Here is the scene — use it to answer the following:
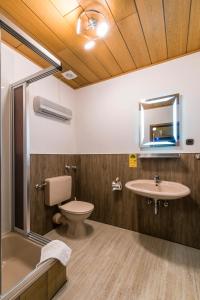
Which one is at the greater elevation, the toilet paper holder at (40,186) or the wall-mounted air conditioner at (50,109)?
the wall-mounted air conditioner at (50,109)

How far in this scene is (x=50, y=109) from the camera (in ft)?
6.78

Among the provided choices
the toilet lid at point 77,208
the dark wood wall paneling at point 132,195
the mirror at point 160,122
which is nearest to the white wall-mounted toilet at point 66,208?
the toilet lid at point 77,208

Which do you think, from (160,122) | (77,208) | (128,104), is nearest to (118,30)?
(128,104)

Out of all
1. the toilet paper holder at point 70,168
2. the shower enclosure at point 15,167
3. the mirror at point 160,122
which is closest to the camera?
the shower enclosure at point 15,167

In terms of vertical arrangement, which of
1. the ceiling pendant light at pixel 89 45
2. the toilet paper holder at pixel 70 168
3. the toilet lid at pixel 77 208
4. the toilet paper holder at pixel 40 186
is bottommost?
the toilet lid at pixel 77 208

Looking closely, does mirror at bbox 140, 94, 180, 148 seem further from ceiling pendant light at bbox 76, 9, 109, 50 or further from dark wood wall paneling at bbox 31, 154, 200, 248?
ceiling pendant light at bbox 76, 9, 109, 50

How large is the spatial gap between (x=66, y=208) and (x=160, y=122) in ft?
5.31

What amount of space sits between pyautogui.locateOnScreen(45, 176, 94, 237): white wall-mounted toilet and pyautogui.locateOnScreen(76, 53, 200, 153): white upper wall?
744 millimetres

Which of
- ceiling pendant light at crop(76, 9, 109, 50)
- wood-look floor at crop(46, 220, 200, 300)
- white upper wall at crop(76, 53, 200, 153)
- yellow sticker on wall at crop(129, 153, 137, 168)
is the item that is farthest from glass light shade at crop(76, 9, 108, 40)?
wood-look floor at crop(46, 220, 200, 300)

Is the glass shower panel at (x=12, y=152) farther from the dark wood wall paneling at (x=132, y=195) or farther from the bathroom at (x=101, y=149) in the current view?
the dark wood wall paneling at (x=132, y=195)

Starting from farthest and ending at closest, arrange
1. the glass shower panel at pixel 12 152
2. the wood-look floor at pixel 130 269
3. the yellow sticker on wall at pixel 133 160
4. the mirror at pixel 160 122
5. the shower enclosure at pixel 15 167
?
1. the yellow sticker on wall at pixel 133 160
2. the mirror at pixel 160 122
3. the glass shower panel at pixel 12 152
4. the shower enclosure at pixel 15 167
5. the wood-look floor at pixel 130 269

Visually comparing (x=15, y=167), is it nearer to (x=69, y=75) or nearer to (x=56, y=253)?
(x=56, y=253)

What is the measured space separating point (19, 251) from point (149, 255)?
4.40 ft

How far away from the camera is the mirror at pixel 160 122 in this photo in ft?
6.15
